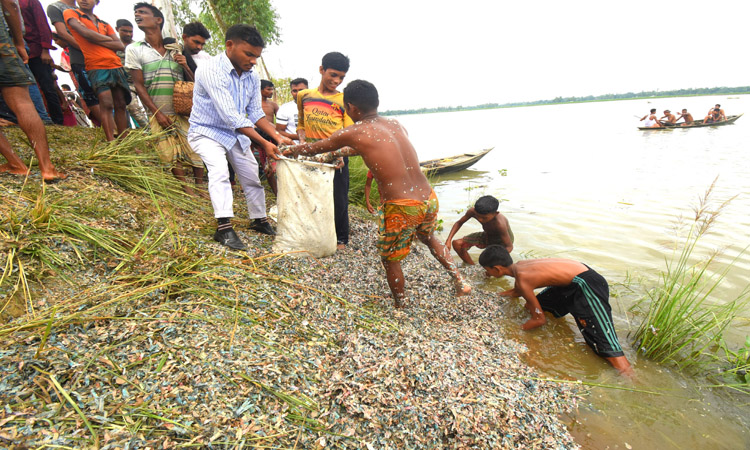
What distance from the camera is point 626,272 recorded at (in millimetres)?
3893

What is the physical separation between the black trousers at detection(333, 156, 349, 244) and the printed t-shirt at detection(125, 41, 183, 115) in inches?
78.3

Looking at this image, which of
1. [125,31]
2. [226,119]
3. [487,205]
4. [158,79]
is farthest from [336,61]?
[125,31]

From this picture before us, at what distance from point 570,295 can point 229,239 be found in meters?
3.09

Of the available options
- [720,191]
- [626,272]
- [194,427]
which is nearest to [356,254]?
[194,427]

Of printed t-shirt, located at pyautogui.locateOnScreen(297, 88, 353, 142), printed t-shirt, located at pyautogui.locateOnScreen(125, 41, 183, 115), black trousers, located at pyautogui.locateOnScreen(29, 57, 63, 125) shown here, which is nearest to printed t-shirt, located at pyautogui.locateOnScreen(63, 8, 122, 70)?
printed t-shirt, located at pyautogui.locateOnScreen(125, 41, 183, 115)

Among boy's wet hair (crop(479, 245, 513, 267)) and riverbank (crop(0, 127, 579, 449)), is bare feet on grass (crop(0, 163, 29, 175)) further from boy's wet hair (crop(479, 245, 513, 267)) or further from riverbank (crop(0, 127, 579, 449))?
boy's wet hair (crop(479, 245, 513, 267))

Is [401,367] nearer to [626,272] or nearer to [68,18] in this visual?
[626,272]

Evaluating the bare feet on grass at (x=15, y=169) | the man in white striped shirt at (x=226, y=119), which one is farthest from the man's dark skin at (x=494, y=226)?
the bare feet on grass at (x=15, y=169)

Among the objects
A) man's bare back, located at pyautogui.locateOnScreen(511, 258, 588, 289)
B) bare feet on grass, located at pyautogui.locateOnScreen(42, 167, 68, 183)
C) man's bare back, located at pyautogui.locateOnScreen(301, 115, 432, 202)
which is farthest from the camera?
man's bare back, located at pyautogui.locateOnScreen(511, 258, 588, 289)

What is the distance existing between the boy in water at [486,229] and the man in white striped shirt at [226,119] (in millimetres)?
2389

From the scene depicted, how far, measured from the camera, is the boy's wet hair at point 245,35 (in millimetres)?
2510

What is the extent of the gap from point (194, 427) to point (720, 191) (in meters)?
10.6

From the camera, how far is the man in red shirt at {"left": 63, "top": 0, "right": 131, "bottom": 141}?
11.5 ft

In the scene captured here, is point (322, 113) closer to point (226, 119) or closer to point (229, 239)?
point (226, 119)
